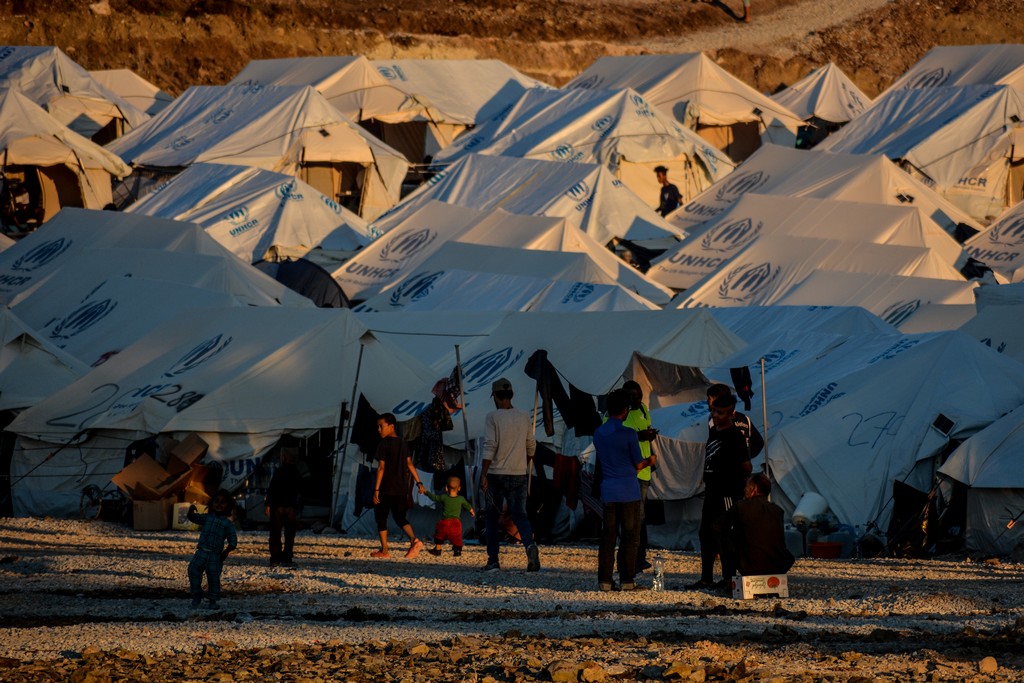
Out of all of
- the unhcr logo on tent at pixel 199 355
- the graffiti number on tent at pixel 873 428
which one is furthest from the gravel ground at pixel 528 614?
the unhcr logo on tent at pixel 199 355

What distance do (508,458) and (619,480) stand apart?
4.77ft

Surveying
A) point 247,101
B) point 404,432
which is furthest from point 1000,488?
point 247,101

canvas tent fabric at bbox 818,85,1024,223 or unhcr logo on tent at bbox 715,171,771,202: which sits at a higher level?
canvas tent fabric at bbox 818,85,1024,223

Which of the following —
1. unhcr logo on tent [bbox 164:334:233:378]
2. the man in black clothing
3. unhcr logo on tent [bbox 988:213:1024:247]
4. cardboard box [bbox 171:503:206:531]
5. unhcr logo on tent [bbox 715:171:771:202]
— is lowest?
the man in black clothing

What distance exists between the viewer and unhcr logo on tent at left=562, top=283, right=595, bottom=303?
75.2ft

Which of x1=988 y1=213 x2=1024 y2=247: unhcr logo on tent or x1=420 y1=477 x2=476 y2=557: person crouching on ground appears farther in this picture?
x1=988 y1=213 x2=1024 y2=247: unhcr logo on tent

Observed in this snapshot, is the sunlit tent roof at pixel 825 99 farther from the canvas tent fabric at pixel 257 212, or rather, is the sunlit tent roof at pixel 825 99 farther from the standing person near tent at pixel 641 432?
the standing person near tent at pixel 641 432

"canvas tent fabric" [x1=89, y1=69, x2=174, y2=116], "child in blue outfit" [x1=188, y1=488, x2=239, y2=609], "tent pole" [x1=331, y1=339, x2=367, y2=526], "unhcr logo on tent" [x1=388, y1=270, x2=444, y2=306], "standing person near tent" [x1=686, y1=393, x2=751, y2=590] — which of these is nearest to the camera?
"child in blue outfit" [x1=188, y1=488, x2=239, y2=609]

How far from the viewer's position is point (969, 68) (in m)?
44.3

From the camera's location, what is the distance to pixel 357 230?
3388cm

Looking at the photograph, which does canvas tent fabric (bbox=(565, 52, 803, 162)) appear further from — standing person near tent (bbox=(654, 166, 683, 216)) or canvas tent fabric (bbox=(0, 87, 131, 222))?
canvas tent fabric (bbox=(0, 87, 131, 222))

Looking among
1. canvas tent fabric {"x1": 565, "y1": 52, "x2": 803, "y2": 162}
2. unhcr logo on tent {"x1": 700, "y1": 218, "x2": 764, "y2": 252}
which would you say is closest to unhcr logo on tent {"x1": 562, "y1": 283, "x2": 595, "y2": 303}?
unhcr logo on tent {"x1": 700, "y1": 218, "x2": 764, "y2": 252}

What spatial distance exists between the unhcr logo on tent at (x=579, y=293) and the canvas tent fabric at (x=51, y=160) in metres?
17.4

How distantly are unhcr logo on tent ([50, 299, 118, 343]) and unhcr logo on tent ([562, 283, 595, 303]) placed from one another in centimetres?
610
